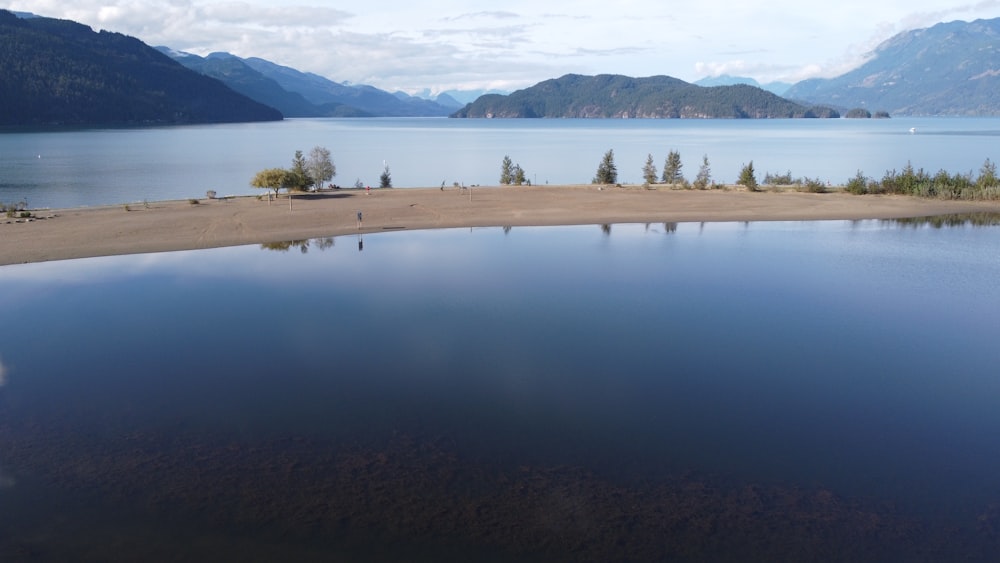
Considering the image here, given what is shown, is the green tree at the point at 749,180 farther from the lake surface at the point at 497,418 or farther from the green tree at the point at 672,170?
the lake surface at the point at 497,418

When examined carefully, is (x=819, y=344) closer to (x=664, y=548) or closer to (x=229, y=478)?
(x=664, y=548)

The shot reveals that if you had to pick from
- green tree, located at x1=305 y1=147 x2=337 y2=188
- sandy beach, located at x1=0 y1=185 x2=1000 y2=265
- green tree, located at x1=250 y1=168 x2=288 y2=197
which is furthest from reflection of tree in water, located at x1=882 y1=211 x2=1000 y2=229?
green tree, located at x1=250 y1=168 x2=288 y2=197

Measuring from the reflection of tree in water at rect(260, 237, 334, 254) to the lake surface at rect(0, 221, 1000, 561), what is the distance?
294 inches

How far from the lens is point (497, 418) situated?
16.0m

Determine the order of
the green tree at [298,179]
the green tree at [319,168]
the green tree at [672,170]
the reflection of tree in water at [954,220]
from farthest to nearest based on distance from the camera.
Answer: the green tree at [672,170] < the green tree at [319,168] < the green tree at [298,179] < the reflection of tree in water at [954,220]

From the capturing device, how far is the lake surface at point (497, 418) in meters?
12.0

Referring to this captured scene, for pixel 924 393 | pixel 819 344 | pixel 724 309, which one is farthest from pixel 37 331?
pixel 924 393

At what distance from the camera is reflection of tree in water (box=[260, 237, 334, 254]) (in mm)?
37434

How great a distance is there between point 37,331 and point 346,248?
17180 mm

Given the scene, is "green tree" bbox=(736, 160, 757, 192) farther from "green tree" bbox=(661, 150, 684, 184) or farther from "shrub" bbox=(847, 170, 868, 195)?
"shrub" bbox=(847, 170, 868, 195)

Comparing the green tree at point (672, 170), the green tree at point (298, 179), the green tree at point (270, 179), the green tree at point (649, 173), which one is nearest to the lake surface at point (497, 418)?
the green tree at point (270, 179)

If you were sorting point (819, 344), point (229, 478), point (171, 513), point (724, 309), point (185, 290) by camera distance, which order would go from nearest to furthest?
point (171, 513) < point (229, 478) < point (819, 344) < point (724, 309) < point (185, 290)

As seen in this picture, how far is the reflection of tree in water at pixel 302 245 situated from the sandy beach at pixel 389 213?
0.35 m

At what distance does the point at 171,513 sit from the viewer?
12.4 m
